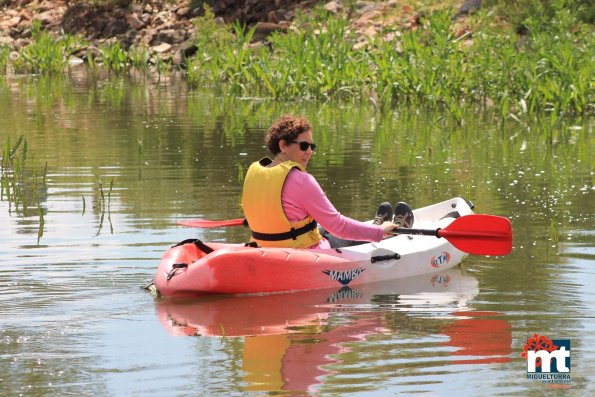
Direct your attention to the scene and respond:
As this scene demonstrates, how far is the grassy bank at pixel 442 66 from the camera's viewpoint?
1998cm

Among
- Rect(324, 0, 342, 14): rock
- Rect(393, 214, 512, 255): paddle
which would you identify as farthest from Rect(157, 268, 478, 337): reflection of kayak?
Rect(324, 0, 342, 14): rock

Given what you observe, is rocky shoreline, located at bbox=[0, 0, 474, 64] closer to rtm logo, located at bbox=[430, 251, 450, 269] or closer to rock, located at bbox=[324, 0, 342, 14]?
rock, located at bbox=[324, 0, 342, 14]

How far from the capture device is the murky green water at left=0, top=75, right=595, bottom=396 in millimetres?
7184

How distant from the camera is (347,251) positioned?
9.87 metres

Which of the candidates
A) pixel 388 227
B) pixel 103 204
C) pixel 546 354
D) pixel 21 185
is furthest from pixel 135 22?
pixel 546 354

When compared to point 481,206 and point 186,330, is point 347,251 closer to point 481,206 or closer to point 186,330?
point 186,330

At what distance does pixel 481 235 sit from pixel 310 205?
1.31 metres

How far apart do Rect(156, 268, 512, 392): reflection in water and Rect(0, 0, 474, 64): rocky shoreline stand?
64.7 ft

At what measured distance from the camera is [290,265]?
9359 mm

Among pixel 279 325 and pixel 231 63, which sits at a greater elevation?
pixel 231 63

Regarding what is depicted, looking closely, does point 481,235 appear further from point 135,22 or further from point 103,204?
point 135,22

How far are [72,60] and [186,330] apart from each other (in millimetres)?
25851

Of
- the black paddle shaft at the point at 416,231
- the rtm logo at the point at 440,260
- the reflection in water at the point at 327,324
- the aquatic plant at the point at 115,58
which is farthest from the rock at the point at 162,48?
the black paddle shaft at the point at 416,231

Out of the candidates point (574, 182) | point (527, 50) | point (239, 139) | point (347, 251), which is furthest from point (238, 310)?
point (527, 50)
